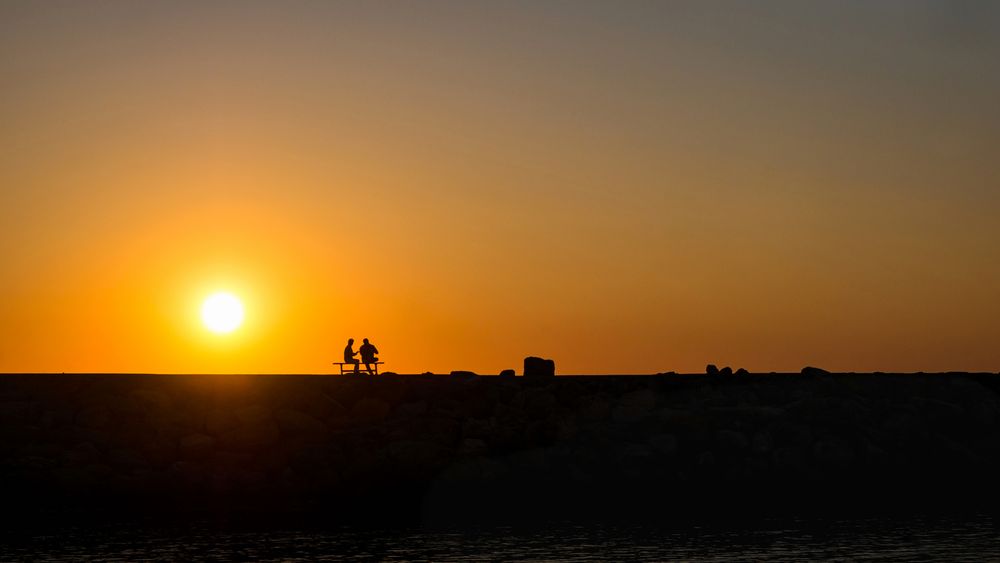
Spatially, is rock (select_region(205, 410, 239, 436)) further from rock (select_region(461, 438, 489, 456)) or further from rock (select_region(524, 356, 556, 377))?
rock (select_region(524, 356, 556, 377))

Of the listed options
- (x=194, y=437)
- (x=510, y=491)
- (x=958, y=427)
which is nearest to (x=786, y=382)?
(x=958, y=427)

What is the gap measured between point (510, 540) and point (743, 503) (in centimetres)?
1087

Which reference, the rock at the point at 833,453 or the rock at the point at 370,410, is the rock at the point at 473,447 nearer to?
the rock at the point at 370,410

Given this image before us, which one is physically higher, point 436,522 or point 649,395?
point 649,395

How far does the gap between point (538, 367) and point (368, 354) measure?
6776 millimetres

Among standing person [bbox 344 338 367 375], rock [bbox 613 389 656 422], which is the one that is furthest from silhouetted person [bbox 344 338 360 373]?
rock [bbox 613 389 656 422]

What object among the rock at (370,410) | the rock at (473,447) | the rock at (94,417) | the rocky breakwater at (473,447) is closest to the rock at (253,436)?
the rocky breakwater at (473,447)

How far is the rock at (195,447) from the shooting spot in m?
48.3

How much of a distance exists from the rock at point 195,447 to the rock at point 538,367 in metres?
12.8

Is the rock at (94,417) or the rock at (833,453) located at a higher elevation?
the rock at (94,417)

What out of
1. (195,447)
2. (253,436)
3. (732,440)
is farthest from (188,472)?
(732,440)

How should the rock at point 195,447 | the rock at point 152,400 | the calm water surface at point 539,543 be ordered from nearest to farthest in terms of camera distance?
the calm water surface at point 539,543, the rock at point 195,447, the rock at point 152,400

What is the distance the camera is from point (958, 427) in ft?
177

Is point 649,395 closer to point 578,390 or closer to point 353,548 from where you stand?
point 578,390
